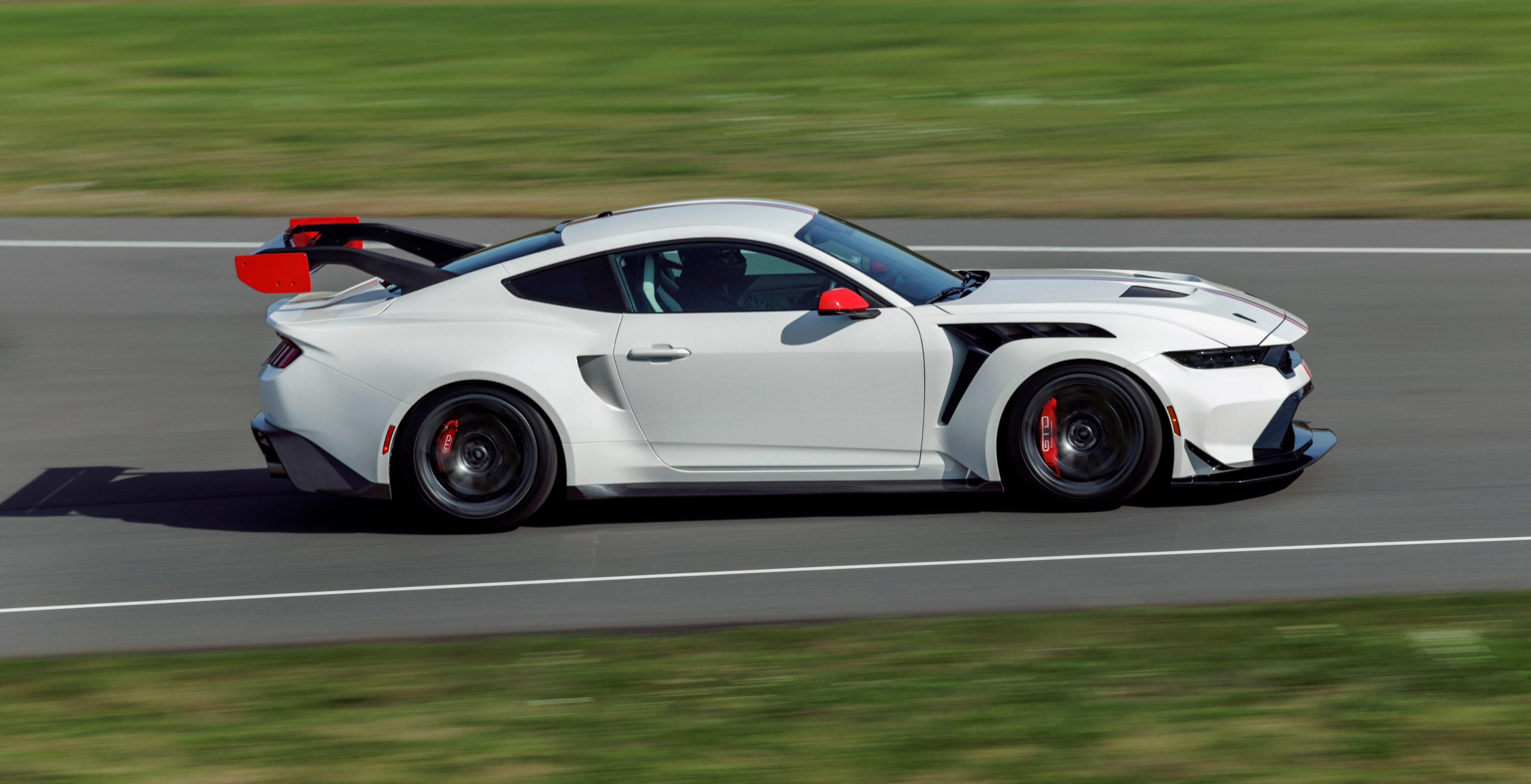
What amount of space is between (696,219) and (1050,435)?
1.77m

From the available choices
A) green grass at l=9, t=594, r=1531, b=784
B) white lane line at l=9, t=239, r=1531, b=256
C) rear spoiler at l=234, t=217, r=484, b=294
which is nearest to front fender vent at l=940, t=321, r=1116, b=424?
green grass at l=9, t=594, r=1531, b=784

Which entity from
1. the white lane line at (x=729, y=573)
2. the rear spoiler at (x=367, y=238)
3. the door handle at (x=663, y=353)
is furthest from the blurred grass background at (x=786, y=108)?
the white lane line at (x=729, y=573)

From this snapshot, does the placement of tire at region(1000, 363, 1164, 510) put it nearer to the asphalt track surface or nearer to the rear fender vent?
the asphalt track surface

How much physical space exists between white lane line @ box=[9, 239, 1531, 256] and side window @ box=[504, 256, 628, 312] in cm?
497

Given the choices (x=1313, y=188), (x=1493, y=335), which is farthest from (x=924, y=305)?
(x=1313, y=188)

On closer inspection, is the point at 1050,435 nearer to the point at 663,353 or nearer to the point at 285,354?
the point at 663,353

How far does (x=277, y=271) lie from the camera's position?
6922mm

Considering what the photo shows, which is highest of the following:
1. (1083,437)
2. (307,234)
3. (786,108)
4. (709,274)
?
(786,108)

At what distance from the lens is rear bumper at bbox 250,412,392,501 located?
6961 mm

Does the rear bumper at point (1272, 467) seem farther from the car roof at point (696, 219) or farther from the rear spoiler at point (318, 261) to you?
the rear spoiler at point (318, 261)

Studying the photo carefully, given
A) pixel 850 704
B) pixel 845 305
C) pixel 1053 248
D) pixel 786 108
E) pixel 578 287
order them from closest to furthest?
pixel 850 704, pixel 845 305, pixel 578 287, pixel 1053 248, pixel 786 108

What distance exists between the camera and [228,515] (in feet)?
24.6

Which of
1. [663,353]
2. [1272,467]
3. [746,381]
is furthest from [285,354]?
[1272,467]

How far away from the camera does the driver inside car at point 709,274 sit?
22.6ft
